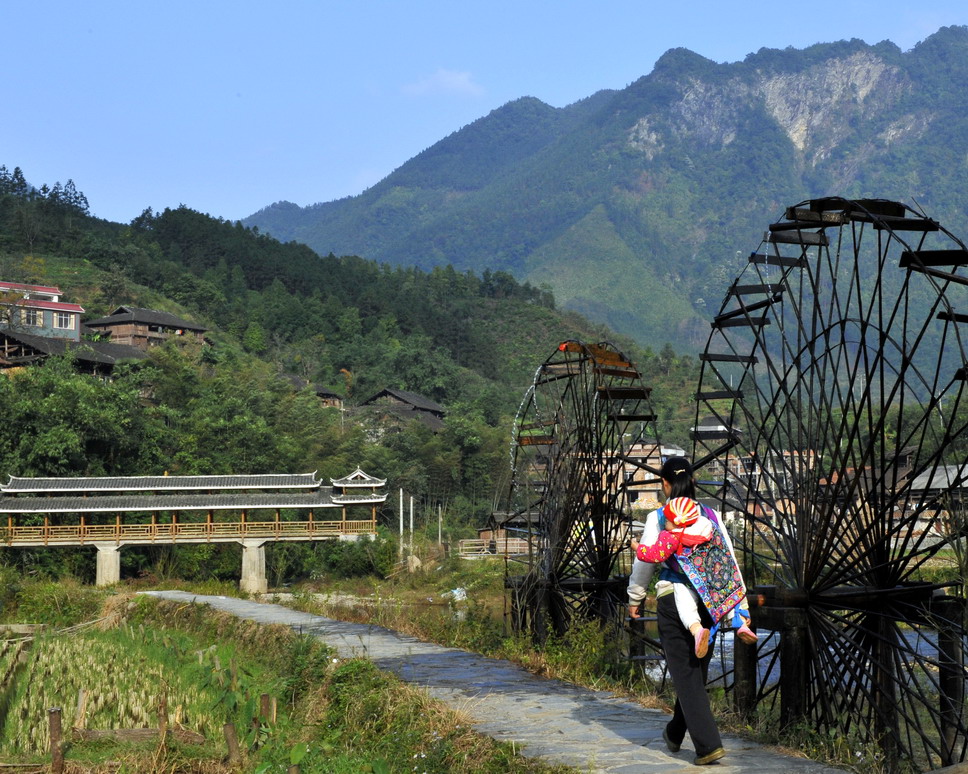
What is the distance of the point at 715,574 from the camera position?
621 centimetres

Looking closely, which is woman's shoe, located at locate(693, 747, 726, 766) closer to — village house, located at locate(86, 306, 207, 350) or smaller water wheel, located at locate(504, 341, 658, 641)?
smaller water wheel, located at locate(504, 341, 658, 641)

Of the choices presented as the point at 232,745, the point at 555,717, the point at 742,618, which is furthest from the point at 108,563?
the point at 742,618

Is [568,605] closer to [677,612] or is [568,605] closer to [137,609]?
[677,612]

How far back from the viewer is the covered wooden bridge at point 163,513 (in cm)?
3734

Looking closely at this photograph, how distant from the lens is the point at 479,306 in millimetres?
127562

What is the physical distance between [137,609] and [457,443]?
44.9m

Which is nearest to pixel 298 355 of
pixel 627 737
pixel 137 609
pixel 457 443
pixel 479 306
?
pixel 457 443

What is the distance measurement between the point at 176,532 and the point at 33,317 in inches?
1459

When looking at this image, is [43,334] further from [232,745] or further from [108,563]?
[232,745]

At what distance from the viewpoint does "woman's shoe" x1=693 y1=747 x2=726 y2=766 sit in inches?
235

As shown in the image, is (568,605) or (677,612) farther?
(568,605)

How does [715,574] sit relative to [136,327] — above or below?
below

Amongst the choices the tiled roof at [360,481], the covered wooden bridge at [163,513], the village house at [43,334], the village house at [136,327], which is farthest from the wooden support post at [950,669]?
the village house at [136,327]

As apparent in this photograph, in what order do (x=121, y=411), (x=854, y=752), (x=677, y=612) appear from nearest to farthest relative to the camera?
(x=677, y=612) < (x=854, y=752) < (x=121, y=411)
